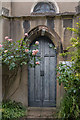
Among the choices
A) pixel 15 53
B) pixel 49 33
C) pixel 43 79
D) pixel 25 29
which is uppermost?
pixel 25 29

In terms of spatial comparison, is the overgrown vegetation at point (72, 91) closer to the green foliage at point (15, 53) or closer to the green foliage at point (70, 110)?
the green foliage at point (70, 110)

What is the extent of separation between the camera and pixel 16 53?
413cm

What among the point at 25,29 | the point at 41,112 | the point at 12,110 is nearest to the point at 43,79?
the point at 41,112

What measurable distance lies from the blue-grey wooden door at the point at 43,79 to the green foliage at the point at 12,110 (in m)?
0.49

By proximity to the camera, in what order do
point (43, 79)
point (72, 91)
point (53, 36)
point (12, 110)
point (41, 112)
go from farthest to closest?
point (43, 79), point (53, 36), point (41, 112), point (12, 110), point (72, 91)

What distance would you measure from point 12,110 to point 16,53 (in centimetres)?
167

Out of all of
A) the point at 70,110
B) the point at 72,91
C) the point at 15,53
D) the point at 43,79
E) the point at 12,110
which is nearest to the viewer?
the point at 70,110

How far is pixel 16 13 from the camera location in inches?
275

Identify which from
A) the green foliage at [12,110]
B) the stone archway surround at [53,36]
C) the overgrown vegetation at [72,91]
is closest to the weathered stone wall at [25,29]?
the stone archway surround at [53,36]

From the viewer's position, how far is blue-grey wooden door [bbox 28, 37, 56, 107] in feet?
14.9

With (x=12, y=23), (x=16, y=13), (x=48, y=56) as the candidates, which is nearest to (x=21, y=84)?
(x=48, y=56)

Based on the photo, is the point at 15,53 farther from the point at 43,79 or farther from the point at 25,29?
the point at 43,79

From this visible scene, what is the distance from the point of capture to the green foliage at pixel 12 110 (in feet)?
12.0

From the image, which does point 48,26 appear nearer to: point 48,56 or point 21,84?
point 48,56
